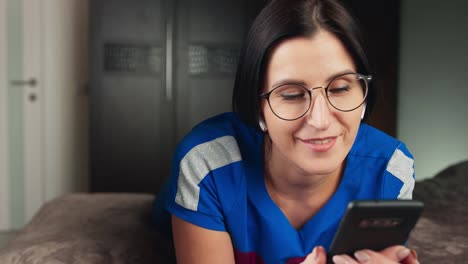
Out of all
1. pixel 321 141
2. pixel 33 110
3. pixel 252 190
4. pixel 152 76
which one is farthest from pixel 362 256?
pixel 33 110

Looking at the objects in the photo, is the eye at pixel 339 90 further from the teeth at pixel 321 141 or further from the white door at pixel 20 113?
the white door at pixel 20 113

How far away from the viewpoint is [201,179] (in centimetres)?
115

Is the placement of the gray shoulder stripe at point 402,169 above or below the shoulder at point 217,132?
below

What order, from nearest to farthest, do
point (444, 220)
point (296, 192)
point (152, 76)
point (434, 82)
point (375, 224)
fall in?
point (375, 224)
point (296, 192)
point (444, 220)
point (152, 76)
point (434, 82)

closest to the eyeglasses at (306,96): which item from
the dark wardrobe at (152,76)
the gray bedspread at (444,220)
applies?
the gray bedspread at (444,220)

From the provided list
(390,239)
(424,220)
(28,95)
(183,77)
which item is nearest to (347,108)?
(390,239)

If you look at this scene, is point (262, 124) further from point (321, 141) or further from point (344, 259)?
point (344, 259)

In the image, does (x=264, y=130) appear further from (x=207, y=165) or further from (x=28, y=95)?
(x=28, y=95)

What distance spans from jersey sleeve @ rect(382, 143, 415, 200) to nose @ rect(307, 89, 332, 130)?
0.92 feet

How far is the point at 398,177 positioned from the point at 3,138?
3.24 metres

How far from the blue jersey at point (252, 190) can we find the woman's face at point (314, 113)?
0.17 m

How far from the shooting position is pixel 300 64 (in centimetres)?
102

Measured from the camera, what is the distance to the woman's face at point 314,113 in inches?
39.8

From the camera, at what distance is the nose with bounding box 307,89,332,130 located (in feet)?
3.28
